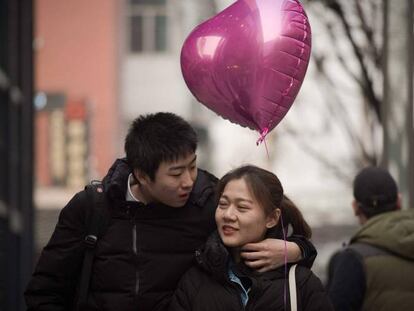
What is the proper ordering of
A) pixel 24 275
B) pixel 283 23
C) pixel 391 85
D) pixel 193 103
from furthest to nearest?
pixel 193 103 < pixel 24 275 < pixel 391 85 < pixel 283 23

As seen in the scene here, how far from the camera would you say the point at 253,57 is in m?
3.18

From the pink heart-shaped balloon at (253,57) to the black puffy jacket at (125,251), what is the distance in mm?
370

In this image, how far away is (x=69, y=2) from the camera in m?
11.4

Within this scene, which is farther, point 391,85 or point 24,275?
point 24,275

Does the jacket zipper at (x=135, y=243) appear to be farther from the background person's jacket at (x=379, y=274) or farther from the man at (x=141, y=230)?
the background person's jacket at (x=379, y=274)

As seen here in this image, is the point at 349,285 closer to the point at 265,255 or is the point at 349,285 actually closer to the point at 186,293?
the point at 265,255

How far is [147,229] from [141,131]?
361 millimetres

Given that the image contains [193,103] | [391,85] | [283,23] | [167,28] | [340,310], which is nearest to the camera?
[283,23]

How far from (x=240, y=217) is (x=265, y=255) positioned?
157mm

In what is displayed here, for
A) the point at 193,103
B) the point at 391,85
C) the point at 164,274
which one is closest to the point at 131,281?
the point at 164,274

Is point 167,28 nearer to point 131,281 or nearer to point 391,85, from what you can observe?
point 391,85

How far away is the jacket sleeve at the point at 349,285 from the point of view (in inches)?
140

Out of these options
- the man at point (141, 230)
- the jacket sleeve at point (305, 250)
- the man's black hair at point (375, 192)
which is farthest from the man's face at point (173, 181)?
the man's black hair at point (375, 192)

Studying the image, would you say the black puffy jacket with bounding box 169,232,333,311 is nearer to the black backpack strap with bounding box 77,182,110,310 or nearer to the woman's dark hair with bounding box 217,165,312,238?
the woman's dark hair with bounding box 217,165,312,238
